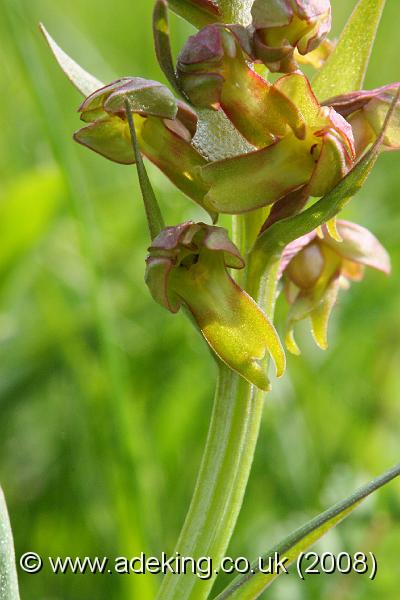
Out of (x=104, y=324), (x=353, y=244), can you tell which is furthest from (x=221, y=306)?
(x=104, y=324)

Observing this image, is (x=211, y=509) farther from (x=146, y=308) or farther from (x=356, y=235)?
(x=146, y=308)

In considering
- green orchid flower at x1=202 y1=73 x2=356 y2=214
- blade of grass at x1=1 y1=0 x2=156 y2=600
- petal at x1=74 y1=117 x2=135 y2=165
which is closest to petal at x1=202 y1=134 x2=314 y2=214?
green orchid flower at x1=202 y1=73 x2=356 y2=214

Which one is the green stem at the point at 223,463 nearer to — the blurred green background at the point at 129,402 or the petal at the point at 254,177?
the petal at the point at 254,177

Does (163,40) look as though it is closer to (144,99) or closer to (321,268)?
(144,99)

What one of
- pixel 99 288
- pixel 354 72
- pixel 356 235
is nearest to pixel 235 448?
pixel 356 235

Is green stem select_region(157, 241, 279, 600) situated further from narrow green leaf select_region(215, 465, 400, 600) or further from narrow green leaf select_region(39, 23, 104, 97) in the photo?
narrow green leaf select_region(39, 23, 104, 97)
